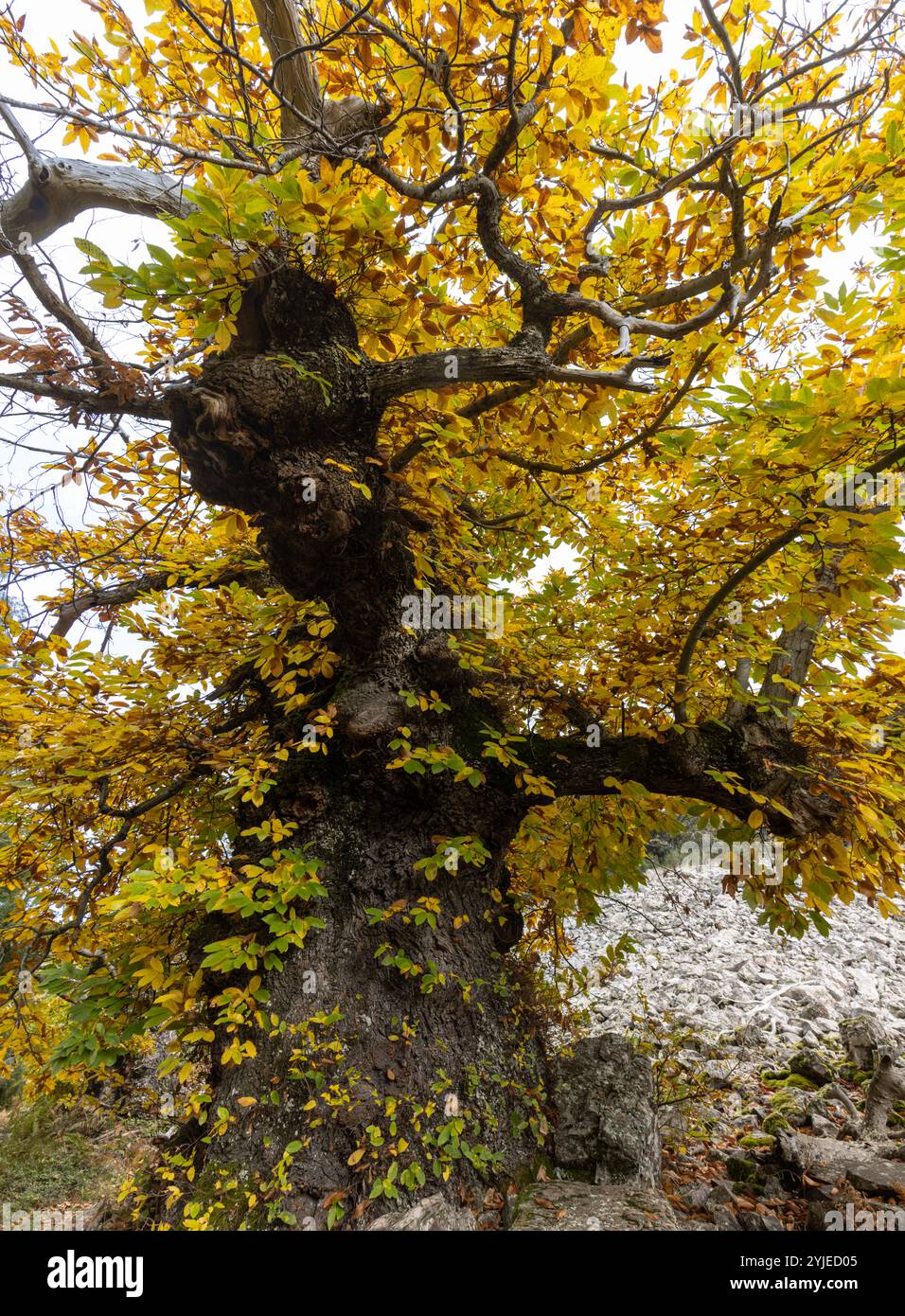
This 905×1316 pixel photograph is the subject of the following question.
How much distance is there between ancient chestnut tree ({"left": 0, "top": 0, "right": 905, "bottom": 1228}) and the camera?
2488 millimetres

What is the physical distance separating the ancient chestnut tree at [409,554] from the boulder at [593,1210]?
13.8 inches

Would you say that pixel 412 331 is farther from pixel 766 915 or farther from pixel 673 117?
pixel 766 915

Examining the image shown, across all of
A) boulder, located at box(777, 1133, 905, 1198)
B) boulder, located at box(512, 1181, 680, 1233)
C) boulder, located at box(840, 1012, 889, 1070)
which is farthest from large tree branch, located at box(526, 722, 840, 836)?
boulder, located at box(840, 1012, 889, 1070)

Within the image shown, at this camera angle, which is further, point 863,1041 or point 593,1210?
point 863,1041

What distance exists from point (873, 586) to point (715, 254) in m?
2.28

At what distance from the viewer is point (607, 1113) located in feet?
12.1

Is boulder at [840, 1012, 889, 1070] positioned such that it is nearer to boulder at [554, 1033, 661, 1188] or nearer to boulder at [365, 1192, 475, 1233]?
boulder at [554, 1033, 661, 1188]

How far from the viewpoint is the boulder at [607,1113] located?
11.4 feet

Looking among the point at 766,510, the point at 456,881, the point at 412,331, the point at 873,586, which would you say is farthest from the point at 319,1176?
the point at 412,331

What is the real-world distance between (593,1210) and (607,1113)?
1.02 metres

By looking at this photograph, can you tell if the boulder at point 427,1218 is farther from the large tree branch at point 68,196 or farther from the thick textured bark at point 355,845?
the large tree branch at point 68,196

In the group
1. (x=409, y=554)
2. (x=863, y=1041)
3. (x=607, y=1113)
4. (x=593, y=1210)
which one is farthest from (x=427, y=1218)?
(x=863, y=1041)

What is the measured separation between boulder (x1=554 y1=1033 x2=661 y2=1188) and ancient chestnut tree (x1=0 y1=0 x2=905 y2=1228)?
11.8 inches

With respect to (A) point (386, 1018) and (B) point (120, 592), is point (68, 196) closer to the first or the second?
(B) point (120, 592)
